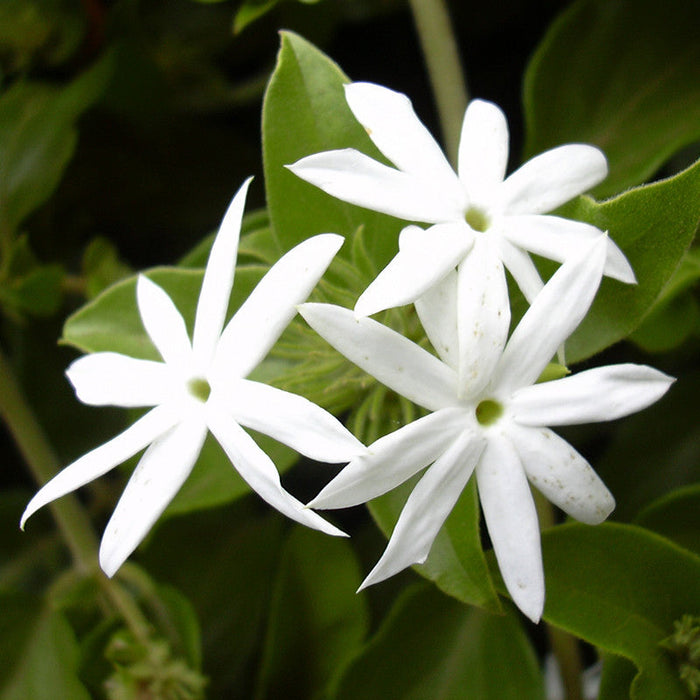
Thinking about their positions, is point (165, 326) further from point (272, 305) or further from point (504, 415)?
point (504, 415)

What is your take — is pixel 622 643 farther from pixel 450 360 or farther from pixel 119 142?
pixel 119 142

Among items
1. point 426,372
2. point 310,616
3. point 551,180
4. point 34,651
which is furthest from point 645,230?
point 34,651

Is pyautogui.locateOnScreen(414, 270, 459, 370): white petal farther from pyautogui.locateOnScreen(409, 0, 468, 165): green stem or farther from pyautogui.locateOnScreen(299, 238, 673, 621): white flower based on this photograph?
pyautogui.locateOnScreen(409, 0, 468, 165): green stem

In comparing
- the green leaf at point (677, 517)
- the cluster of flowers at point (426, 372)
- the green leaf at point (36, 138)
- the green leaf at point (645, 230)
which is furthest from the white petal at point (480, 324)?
the green leaf at point (36, 138)

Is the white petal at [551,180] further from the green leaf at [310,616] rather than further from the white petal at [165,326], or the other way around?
the green leaf at [310,616]

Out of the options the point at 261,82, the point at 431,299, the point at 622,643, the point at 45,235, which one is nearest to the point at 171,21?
the point at 261,82

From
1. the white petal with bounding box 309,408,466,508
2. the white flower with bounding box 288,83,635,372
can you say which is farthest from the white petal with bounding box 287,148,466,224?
the white petal with bounding box 309,408,466,508
